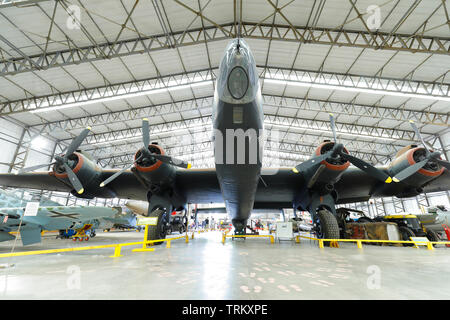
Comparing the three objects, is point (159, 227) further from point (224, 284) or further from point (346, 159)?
point (346, 159)

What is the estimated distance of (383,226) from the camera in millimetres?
9500

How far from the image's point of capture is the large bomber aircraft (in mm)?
4250

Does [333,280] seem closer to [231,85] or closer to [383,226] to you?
[231,85]

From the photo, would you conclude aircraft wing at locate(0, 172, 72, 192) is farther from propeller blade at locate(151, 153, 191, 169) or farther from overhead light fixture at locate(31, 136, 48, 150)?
overhead light fixture at locate(31, 136, 48, 150)

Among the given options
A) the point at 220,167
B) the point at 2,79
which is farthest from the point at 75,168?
the point at 2,79

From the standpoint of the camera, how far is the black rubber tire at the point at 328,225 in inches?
321

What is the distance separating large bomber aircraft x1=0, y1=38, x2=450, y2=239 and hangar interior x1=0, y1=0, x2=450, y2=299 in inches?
87.9

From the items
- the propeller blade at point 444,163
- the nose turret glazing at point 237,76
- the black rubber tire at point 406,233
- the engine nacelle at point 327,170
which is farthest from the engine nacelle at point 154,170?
the black rubber tire at point 406,233

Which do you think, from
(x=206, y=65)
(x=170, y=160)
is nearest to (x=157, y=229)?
(x=170, y=160)

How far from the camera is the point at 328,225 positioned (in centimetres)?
830

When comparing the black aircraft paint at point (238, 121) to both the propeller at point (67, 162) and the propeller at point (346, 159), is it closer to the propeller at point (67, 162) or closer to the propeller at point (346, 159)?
the propeller at point (346, 159)

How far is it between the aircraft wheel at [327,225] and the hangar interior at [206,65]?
187 centimetres

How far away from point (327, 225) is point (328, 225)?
0.04 meters

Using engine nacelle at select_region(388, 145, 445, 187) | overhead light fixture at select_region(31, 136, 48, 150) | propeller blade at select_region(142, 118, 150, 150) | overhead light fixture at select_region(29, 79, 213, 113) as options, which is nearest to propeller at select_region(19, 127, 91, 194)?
propeller blade at select_region(142, 118, 150, 150)
